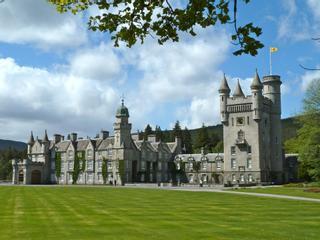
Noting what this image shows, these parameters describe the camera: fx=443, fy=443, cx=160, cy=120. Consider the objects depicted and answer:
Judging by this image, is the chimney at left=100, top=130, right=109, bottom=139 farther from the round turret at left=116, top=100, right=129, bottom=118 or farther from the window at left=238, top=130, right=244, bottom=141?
the window at left=238, top=130, right=244, bottom=141

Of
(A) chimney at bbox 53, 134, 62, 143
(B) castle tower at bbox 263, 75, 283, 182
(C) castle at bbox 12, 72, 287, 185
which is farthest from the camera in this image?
(A) chimney at bbox 53, 134, 62, 143

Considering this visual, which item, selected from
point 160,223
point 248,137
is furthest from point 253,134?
point 160,223

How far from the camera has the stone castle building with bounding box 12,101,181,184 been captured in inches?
3346

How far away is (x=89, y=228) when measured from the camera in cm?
1709

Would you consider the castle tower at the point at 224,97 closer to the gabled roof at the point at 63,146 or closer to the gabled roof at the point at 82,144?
the gabled roof at the point at 82,144

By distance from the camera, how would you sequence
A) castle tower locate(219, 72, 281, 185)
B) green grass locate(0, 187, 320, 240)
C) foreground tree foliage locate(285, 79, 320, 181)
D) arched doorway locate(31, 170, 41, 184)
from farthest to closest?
arched doorway locate(31, 170, 41, 184)
castle tower locate(219, 72, 281, 185)
foreground tree foliage locate(285, 79, 320, 181)
green grass locate(0, 187, 320, 240)

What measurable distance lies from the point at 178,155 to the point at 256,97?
28.1m

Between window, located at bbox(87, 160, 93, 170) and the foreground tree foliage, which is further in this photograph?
window, located at bbox(87, 160, 93, 170)

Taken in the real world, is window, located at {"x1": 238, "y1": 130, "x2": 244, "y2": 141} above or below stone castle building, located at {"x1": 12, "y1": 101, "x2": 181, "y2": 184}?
above

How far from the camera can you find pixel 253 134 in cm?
7638

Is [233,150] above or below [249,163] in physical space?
above

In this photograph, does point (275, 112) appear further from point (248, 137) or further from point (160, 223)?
point (160, 223)

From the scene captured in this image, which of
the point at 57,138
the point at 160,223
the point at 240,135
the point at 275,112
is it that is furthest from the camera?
the point at 57,138

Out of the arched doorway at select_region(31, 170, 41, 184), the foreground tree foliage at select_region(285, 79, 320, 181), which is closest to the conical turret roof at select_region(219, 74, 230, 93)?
the foreground tree foliage at select_region(285, 79, 320, 181)
